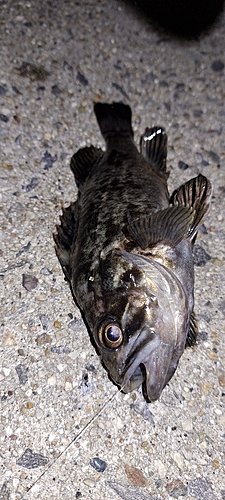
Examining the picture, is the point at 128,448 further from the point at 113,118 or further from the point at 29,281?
the point at 113,118

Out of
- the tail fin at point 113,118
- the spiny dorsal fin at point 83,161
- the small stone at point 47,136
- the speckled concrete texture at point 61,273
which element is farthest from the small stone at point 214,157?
the small stone at point 47,136

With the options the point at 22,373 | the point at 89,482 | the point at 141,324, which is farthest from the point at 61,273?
the point at 89,482

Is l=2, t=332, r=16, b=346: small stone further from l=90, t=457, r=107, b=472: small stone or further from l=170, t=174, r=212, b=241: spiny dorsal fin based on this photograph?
l=170, t=174, r=212, b=241: spiny dorsal fin

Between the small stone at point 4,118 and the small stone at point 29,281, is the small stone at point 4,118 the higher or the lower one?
the higher one

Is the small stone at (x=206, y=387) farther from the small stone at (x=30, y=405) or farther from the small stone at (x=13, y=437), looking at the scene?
the small stone at (x=13, y=437)

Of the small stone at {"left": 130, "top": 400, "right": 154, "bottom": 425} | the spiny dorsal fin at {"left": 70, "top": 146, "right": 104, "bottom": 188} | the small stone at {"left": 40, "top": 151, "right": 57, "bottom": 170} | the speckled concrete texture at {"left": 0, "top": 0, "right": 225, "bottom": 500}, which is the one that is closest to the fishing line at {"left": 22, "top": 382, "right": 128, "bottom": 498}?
the speckled concrete texture at {"left": 0, "top": 0, "right": 225, "bottom": 500}

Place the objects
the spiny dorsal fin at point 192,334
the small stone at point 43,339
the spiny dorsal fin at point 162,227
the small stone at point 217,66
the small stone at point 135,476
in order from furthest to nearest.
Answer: the small stone at point 217,66 < the small stone at point 43,339 < the spiny dorsal fin at point 192,334 < the small stone at point 135,476 < the spiny dorsal fin at point 162,227
